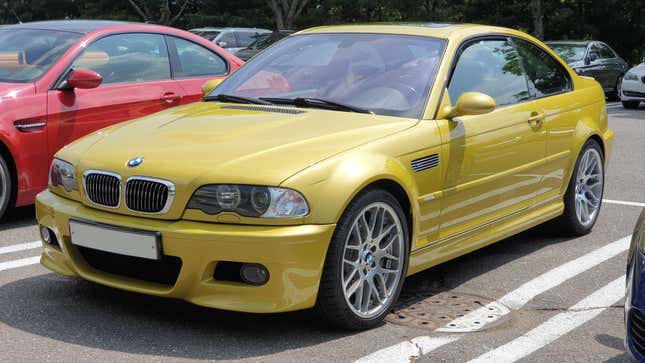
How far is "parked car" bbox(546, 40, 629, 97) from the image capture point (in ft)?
70.2

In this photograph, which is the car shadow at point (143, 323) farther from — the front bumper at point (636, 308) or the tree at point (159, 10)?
the tree at point (159, 10)

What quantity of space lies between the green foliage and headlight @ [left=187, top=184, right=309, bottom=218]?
34.5m

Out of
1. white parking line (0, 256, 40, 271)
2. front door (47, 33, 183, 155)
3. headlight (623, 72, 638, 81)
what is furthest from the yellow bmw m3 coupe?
headlight (623, 72, 638, 81)

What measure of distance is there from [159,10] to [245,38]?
2340 cm

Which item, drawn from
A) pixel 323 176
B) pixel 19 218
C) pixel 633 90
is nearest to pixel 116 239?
pixel 323 176

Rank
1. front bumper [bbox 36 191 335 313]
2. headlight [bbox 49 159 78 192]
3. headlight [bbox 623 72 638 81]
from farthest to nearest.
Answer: headlight [bbox 623 72 638 81] < headlight [bbox 49 159 78 192] < front bumper [bbox 36 191 335 313]

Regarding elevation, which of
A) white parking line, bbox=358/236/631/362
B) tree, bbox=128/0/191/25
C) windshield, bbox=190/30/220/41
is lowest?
tree, bbox=128/0/191/25

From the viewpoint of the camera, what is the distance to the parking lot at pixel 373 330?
432cm

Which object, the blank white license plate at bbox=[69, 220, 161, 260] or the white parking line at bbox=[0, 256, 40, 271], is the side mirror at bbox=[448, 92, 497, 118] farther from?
the white parking line at bbox=[0, 256, 40, 271]

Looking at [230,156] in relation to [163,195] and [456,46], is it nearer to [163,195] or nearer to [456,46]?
[163,195]

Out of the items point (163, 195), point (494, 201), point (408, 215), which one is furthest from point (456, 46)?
point (163, 195)

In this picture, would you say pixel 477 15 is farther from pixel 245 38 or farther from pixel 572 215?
pixel 572 215

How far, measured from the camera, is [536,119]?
6.07 meters

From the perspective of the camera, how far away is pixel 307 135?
4703 mm
